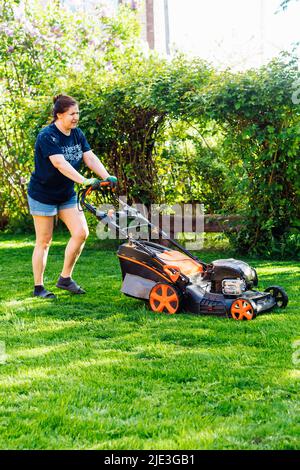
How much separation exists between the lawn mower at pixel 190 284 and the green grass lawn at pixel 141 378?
0.34ft

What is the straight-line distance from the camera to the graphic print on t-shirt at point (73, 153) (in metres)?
5.18

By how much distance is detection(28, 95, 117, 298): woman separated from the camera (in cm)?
502

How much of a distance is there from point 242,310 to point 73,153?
6.00 ft

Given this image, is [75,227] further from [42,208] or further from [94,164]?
[94,164]

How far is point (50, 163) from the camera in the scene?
5.09 m

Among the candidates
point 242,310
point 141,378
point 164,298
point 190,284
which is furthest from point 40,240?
point 141,378

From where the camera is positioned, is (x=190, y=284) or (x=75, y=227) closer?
(x=190, y=284)

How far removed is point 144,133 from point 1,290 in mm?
3323

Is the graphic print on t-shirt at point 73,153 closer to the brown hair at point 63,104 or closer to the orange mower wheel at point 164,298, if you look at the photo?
the brown hair at point 63,104

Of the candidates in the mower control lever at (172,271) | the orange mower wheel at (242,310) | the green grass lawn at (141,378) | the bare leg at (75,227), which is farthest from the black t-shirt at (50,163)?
the orange mower wheel at (242,310)

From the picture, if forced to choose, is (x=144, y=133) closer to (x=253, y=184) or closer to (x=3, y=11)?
(x=253, y=184)

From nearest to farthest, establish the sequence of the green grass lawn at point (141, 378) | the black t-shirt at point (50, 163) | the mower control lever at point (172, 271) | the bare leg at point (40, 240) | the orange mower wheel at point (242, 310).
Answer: the green grass lawn at point (141, 378)
the orange mower wheel at point (242, 310)
the mower control lever at point (172, 271)
the black t-shirt at point (50, 163)
the bare leg at point (40, 240)

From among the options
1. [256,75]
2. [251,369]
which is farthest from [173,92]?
[251,369]

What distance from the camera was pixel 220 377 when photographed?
10.6ft
